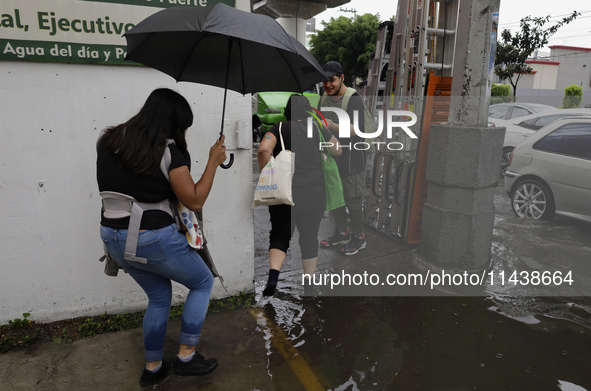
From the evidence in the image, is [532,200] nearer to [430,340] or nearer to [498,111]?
[430,340]

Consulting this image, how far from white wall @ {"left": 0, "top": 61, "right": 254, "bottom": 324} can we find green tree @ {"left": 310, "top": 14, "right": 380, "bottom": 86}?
2925 centimetres

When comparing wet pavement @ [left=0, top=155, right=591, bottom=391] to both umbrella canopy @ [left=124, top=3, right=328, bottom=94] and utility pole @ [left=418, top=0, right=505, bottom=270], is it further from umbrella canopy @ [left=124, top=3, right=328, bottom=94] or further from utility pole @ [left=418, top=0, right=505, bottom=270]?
umbrella canopy @ [left=124, top=3, right=328, bottom=94]

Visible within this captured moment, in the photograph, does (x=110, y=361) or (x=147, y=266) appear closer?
(x=147, y=266)

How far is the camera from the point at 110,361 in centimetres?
304

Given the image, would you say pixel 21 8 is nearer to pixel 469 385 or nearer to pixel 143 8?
pixel 143 8

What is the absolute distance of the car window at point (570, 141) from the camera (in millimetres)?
5898

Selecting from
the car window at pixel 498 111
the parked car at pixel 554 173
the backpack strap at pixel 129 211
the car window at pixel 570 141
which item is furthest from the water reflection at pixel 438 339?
the car window at pixel 498 111

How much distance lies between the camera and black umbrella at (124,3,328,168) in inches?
96.0

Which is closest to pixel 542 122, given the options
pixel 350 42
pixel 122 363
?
pixel 122 363

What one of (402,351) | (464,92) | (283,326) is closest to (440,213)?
(464,92)

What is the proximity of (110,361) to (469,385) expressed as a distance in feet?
7.79

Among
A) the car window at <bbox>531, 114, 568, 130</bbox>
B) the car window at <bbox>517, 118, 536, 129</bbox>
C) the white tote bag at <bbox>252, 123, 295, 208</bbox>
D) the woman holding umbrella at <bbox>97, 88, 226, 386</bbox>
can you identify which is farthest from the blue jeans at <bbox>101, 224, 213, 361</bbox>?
the car window at <bbox>517, 118, 536, 129</bbox>

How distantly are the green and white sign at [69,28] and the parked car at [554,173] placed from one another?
5.42 m

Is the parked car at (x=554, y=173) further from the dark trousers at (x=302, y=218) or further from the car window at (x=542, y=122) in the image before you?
the dark trousers at (x=302, y=218)
